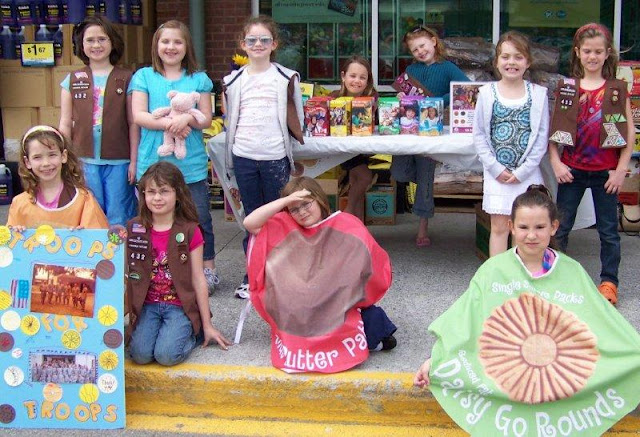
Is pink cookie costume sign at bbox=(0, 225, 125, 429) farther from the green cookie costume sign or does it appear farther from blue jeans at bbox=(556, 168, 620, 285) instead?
blue jeans at bbox=(556, 168, 620, 285)

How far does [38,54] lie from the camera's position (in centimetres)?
846

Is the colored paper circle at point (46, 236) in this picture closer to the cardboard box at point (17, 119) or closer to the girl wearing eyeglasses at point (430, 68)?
the girl wearing eyeglasses at point (430, 68)

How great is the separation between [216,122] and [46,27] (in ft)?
6.89

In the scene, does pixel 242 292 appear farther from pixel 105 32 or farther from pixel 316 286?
pixel 105 32

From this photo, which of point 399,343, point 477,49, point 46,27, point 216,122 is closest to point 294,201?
point 399,343

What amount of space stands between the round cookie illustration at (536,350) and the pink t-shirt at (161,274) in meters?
1.52

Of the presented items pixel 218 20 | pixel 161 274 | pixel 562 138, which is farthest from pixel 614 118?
pixel 218 20

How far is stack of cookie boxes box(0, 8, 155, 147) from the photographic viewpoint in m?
8.48

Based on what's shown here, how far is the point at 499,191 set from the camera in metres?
5.02

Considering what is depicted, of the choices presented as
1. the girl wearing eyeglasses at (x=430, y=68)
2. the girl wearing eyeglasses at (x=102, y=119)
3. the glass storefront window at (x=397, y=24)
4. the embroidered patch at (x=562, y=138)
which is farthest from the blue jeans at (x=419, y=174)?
the glass storefront window at (x=397, y=24)

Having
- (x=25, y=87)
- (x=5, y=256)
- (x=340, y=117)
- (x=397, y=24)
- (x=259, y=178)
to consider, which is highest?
(x=397, y=24)

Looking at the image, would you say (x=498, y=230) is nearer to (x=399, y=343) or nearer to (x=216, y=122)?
(x=399, y=343)

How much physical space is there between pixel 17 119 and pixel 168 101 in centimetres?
420

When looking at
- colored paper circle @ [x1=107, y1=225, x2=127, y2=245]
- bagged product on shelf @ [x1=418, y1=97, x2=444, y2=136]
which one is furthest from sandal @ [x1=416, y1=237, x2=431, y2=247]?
colored paper circle @ [x1=107, y1=225, x2=127, y2=245]
